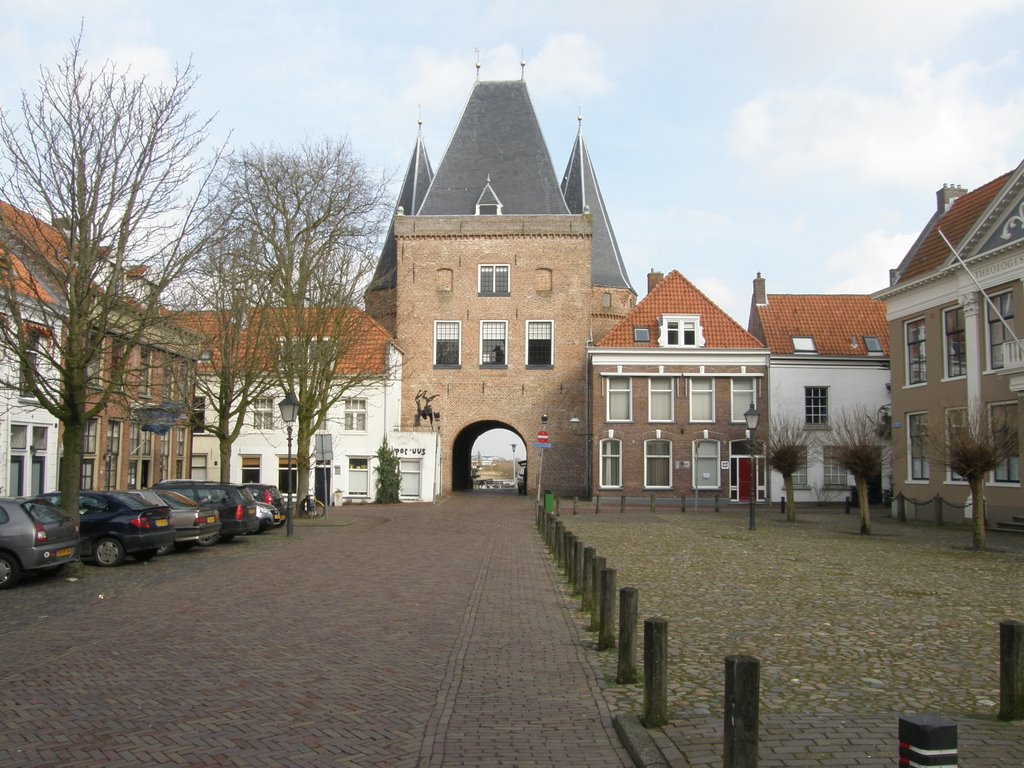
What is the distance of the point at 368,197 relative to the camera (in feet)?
104

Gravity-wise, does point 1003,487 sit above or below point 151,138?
below

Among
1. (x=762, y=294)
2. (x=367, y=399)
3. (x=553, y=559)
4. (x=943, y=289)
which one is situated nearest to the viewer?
(x=553, y=559)

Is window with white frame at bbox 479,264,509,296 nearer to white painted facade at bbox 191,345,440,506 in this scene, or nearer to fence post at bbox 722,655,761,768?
white painted facade at bbox 191,345,440,506

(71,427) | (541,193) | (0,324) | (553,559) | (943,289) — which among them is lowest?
(553,559)

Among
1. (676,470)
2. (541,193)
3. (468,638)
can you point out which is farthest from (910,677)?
(541,193)

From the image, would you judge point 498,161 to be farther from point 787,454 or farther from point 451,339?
point 787,454

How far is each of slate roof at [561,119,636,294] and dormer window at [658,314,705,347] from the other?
40.1 feet

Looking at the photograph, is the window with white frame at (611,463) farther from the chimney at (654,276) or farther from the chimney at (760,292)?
the chimney at (654,276)

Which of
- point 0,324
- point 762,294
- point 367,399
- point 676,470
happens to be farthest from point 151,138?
point 762,294

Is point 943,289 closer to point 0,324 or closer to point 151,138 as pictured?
point 151,138

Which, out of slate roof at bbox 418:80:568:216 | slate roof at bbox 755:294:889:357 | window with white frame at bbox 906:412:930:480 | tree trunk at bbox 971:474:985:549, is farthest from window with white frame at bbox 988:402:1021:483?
slate roof at bbox 418:80:568:216

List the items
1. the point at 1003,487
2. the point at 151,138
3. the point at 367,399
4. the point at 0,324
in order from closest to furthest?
the point at 0,324
the point at 151,138
the point at 1003,487
the point at 367,399

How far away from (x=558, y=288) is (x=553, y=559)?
30508 mm

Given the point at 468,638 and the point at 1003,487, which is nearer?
the point at 468,638
